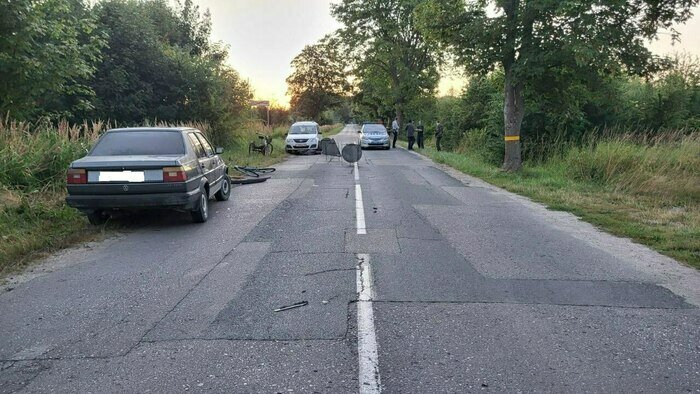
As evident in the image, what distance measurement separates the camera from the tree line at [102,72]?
1098 centimetres

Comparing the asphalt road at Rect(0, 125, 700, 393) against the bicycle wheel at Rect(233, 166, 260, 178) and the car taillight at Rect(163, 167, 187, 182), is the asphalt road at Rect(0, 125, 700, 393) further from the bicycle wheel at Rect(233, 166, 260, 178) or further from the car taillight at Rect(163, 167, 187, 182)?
the bicycle wheel at Rect(233, 166, 260, 178)

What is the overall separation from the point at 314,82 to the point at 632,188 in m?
72.5

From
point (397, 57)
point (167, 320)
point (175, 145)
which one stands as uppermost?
point (397, 57)

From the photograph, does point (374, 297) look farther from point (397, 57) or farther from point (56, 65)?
point (397, 57)

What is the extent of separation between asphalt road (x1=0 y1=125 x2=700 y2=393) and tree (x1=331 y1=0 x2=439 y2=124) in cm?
3951

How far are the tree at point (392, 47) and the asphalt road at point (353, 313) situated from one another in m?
39.5

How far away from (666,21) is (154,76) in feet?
63.9

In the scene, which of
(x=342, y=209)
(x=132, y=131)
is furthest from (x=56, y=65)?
(x=342, y=209)

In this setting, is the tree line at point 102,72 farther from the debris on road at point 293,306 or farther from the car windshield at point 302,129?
the debris on road at point 293,306

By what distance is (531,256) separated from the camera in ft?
20.8

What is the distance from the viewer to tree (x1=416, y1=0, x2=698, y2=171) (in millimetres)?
13062

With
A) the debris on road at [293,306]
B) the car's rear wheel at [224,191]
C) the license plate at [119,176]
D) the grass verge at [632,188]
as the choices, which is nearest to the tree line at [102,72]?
the car's rear wheel at [224,191]

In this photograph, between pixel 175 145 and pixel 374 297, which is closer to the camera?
pixel 374 297

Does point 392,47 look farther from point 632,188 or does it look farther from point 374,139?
point 632,188
